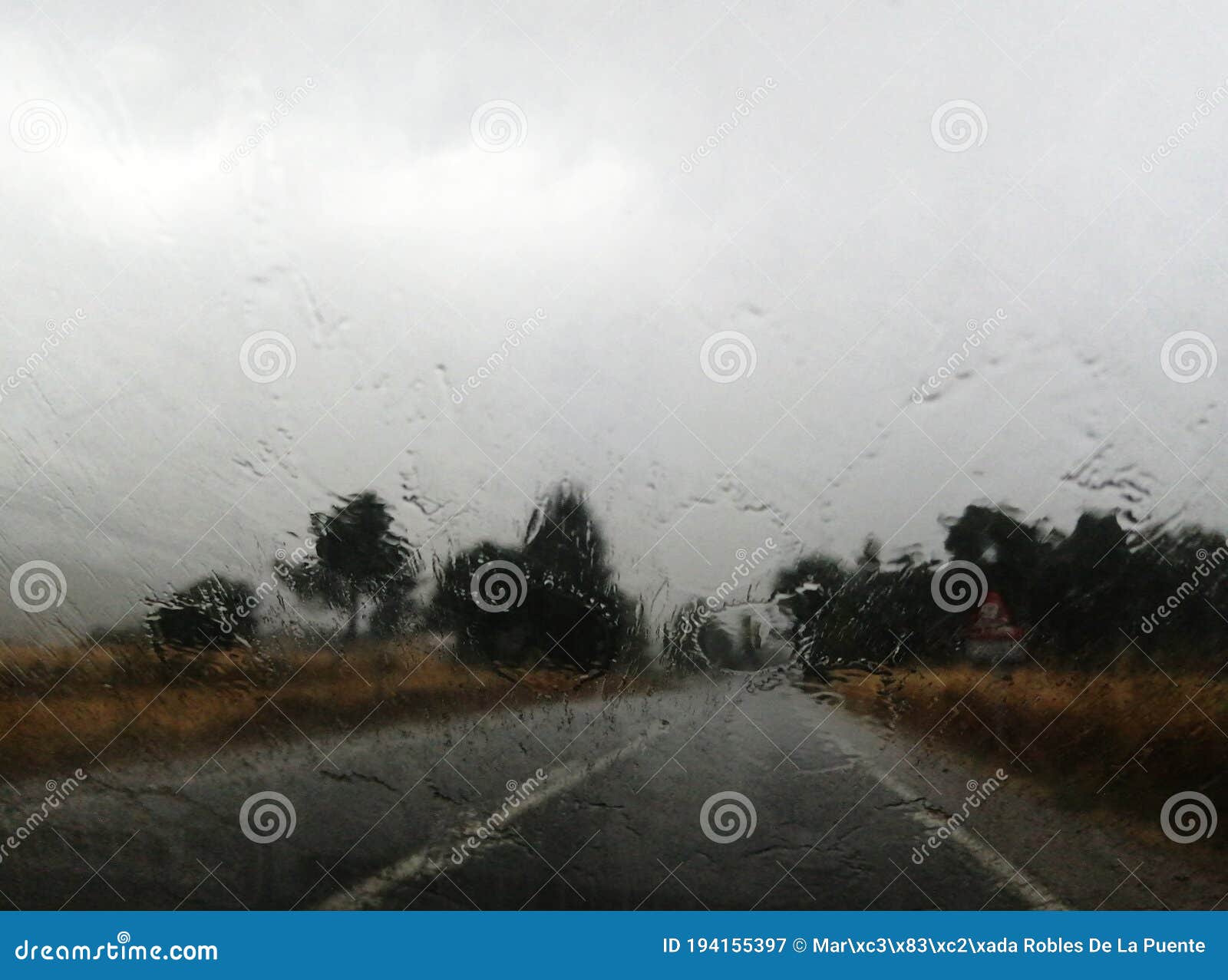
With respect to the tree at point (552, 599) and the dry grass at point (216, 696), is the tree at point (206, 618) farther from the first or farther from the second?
the tree at point (552, 599)

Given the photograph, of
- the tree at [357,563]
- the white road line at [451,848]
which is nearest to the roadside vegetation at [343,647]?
the tree at [357,563]

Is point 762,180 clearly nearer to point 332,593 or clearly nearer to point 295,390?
point 295,390

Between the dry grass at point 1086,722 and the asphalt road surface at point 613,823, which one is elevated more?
the dry grass at point 1086,722

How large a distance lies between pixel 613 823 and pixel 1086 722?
5.43 feet

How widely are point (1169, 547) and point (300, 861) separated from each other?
3.22 meters

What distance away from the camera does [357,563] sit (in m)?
2.82

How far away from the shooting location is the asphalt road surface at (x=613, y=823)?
2736mm

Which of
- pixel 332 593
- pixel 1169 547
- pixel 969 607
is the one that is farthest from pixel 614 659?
pixel 1169 547

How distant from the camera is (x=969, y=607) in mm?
2719

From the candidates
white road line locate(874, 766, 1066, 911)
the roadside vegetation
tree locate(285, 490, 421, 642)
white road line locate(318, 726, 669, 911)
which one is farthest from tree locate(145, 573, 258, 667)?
white road line locate(874, 766, 1066, 911)

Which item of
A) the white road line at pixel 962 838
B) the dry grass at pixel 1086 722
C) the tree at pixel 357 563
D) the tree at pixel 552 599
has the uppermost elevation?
the dry grass at pixel 1086 722

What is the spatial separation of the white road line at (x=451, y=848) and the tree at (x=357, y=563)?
0.80m

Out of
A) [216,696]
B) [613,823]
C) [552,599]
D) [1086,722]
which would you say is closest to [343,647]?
[216,696]

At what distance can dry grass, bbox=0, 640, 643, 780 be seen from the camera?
279 centimetres
